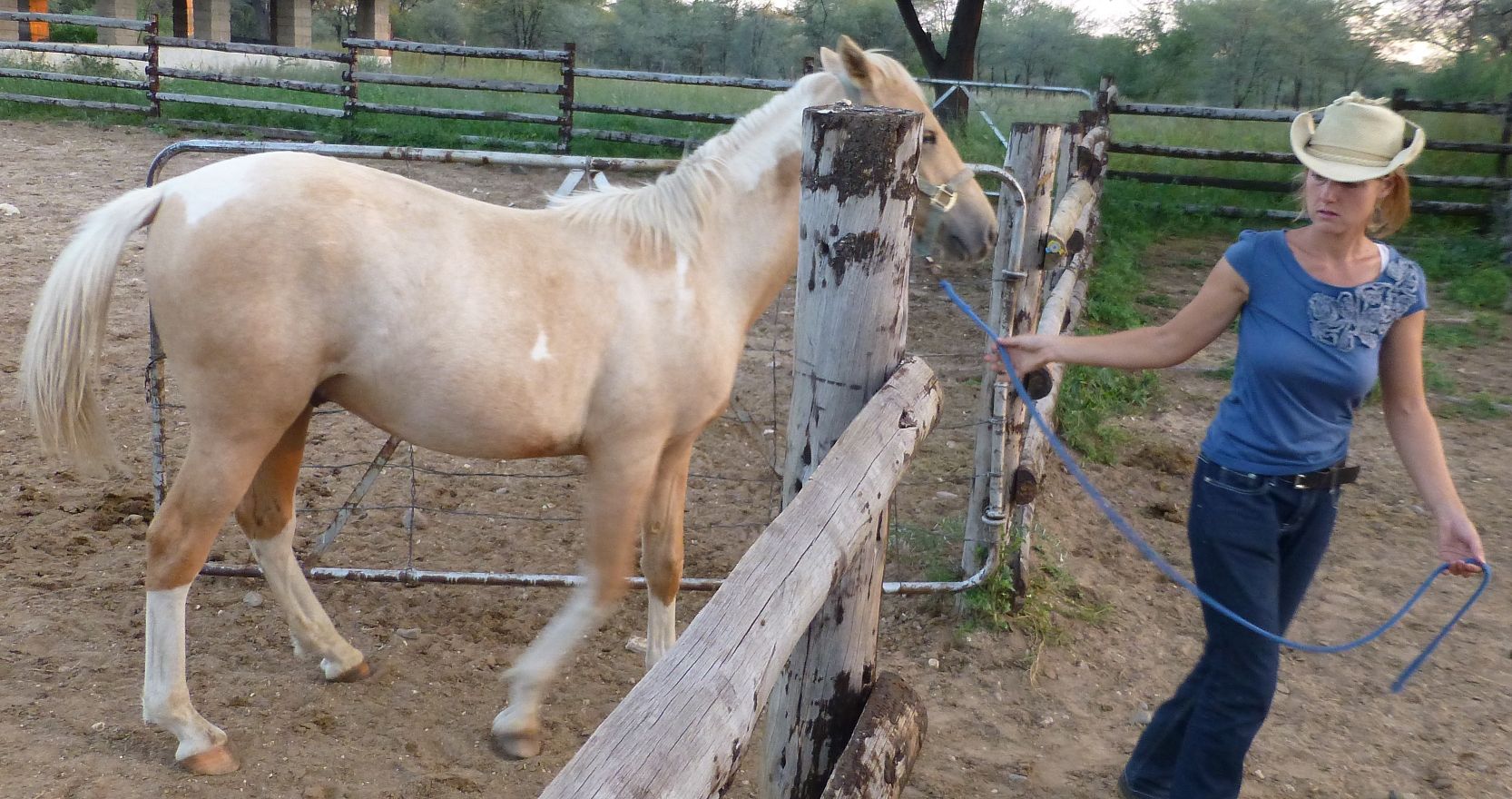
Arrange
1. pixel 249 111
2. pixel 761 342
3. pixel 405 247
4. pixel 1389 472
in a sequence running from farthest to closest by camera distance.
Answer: pixel 249 111, pixel 761 342, pixel 1389 472, pixel 405 247

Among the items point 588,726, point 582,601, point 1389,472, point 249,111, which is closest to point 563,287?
point 582,601

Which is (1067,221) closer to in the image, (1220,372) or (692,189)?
(692,189)

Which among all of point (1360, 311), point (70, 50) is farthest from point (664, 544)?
point (70, 50)

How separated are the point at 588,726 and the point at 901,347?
1.73 metres

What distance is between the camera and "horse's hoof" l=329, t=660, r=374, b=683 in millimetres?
3303

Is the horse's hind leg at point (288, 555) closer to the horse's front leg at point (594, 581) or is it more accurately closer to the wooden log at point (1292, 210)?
the horse's front leg at point (594, 581)

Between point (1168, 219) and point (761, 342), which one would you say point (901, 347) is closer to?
point (761, 342)

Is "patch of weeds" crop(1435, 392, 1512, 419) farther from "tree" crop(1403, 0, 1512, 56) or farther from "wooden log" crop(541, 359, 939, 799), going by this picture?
"tree" crop(1403, 0, 1512, 56)

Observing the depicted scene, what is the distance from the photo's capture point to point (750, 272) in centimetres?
305

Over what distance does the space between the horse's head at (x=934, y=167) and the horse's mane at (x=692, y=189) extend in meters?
0.12

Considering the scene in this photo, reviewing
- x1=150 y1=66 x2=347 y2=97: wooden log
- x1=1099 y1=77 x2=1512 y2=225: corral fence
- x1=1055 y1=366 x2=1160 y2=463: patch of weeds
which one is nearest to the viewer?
x1=1055 y1=366 x2=1160 y2=463: patch of weeds

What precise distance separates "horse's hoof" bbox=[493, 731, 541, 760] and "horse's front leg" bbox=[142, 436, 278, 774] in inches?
27.2

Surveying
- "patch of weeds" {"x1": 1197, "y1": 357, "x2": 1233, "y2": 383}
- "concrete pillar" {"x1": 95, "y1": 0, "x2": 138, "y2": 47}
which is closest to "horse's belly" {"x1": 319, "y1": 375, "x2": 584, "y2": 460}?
"patch of weeds" {"x1": 1197, "y1": 357, "x2": 1233, "y2": 383}

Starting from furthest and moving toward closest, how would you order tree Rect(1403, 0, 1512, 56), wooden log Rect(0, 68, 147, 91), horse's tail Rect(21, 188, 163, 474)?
wooden log Rect(0, 68, 147, 91)
tree Rect(1403, 0, 1512, 56)
horse's tail Rect(21, 188, 163, 474)
